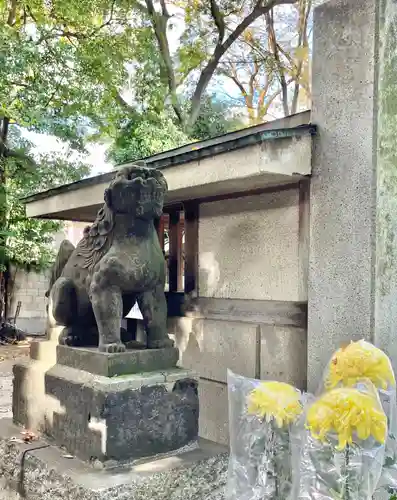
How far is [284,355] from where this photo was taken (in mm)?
3246

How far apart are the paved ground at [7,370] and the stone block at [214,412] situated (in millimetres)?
2967

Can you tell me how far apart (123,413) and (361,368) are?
4.55ft

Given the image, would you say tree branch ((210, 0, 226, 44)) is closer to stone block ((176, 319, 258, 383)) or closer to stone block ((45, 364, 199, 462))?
stone block ((176, 319, 258, 383))

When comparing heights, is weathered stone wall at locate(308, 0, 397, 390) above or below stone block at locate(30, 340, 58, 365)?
above

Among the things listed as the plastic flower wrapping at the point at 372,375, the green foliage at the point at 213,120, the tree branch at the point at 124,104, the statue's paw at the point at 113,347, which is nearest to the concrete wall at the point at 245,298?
the statue's paw at the point at 113,347

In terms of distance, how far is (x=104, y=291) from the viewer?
2.70 m

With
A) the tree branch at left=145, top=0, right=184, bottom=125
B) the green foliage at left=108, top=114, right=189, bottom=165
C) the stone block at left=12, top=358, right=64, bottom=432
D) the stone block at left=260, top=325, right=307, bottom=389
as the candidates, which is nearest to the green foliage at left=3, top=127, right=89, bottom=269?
the green foliage at left=108, top=114, right=189, bottom=165

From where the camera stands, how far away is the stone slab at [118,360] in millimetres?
2672

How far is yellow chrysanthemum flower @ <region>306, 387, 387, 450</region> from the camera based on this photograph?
1449 millimetres

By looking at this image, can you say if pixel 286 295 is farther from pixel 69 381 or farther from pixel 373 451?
pixel 373 451

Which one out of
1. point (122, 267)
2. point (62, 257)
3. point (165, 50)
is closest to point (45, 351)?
point (62, 257)

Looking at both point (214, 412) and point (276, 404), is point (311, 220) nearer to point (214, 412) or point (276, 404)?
point (276, 404)

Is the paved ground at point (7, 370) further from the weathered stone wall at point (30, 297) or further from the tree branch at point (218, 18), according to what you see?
the tree branch at point (218, 18)

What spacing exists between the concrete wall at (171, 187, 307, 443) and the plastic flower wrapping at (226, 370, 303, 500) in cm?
120
